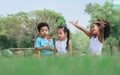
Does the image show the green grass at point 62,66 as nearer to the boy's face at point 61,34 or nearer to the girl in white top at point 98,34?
the girl in white top at point 98,34


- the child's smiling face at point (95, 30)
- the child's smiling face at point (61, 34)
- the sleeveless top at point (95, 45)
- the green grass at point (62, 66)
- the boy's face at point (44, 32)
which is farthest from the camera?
the child's smiling face at point (61, 34)

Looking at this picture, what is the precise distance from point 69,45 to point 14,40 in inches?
2412

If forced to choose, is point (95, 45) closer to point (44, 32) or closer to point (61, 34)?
point (61, 34)

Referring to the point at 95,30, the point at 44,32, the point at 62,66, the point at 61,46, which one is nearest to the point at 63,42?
Answer: the point at 61,46

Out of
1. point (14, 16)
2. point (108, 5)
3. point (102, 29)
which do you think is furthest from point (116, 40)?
point (102, 29)

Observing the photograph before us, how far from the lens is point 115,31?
4794cm

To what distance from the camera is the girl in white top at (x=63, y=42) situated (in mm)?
6531

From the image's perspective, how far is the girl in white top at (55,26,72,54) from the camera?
6531 mm

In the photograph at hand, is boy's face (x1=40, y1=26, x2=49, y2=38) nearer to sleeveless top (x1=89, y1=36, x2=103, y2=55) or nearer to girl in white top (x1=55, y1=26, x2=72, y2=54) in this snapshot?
girl in white top (x1=55, y1=26, x2=72, y2=54)

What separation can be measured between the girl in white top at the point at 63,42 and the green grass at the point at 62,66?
16.9ft

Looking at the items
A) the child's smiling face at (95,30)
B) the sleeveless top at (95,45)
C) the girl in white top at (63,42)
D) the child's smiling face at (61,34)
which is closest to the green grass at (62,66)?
the sleeveless top at (95,45)

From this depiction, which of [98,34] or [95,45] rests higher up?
[98,34]

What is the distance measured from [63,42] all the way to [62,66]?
5544mm

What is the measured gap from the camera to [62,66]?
1.10 meters
